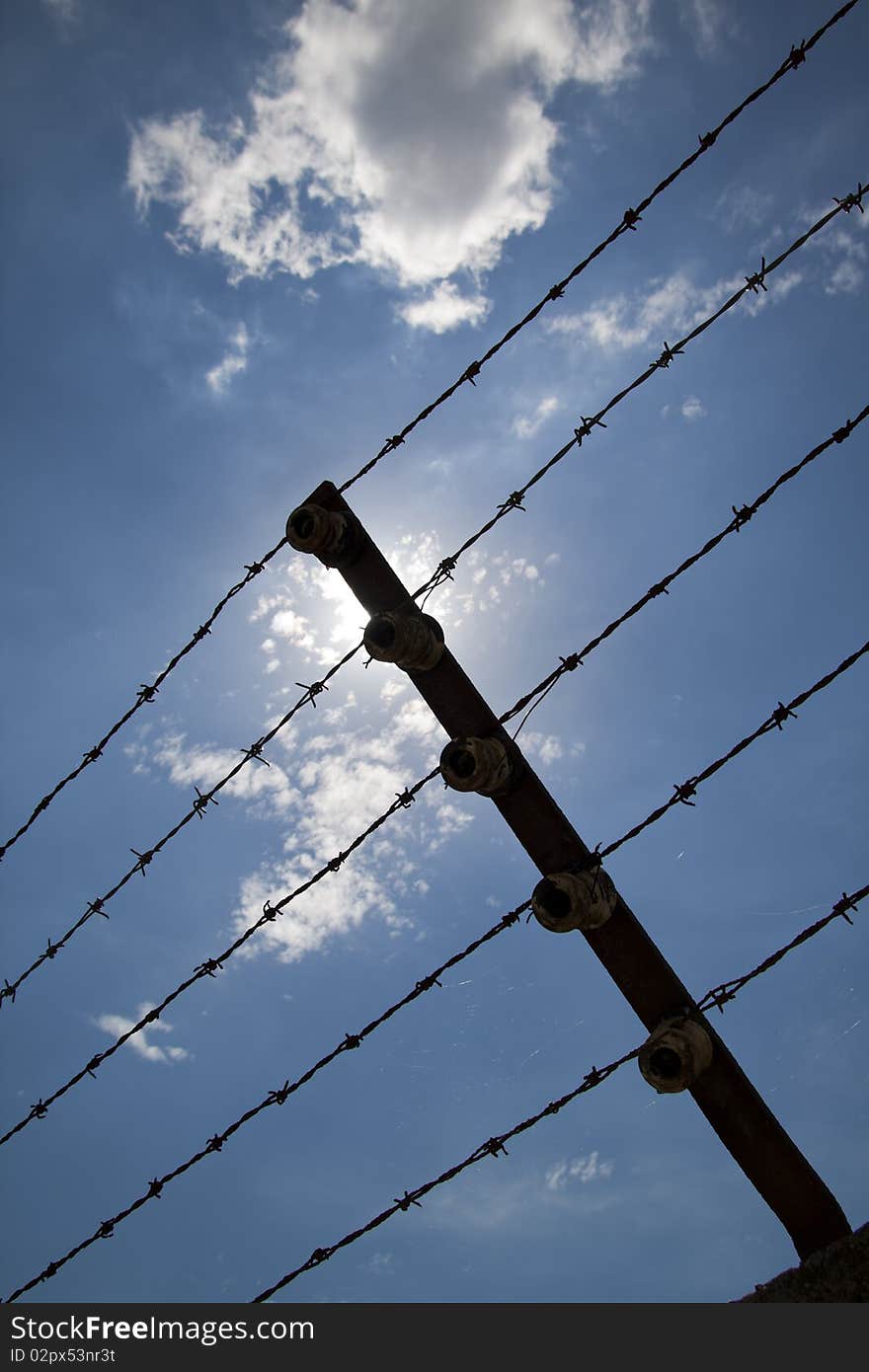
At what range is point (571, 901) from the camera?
2.90 metres

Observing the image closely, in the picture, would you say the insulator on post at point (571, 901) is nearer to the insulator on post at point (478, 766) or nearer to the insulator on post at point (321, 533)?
the insulator on post at point (478, 766)

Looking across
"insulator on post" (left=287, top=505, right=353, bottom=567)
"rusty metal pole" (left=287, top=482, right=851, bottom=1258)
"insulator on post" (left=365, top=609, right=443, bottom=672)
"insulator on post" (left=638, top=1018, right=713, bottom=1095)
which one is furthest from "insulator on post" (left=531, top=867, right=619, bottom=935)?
"insulator on post" (left=287, top=505, right=353, bottom=567)

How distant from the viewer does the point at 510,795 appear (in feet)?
10.8

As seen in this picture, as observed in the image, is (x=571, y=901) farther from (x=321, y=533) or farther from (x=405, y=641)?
(x=321, y=533)

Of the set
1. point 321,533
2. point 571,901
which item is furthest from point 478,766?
point 321,533

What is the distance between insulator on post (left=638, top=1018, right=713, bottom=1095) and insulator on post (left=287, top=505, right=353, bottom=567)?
2.53 metres

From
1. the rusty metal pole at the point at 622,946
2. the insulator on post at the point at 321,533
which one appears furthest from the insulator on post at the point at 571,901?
the insulator on post at the point at 321,533

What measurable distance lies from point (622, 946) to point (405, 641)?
1.55 metres

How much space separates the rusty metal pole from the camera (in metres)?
2.70

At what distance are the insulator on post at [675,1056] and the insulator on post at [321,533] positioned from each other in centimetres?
253

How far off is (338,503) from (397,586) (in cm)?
58
